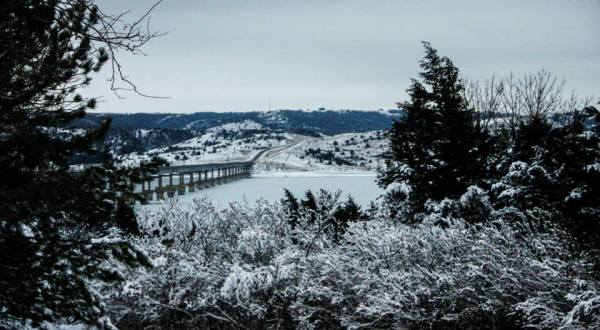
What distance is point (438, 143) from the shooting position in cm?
1653

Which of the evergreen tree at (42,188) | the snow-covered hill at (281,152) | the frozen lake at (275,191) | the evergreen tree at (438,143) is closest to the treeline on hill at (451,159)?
the evergreen tree at (438,143)

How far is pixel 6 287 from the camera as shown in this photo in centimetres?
479

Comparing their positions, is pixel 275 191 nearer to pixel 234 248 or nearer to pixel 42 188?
pixel 234 248

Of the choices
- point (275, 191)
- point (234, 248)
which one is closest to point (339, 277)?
point (234, 248)

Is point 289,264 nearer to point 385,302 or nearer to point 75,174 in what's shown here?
point 385,302

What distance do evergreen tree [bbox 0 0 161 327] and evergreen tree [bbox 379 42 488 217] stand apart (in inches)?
477

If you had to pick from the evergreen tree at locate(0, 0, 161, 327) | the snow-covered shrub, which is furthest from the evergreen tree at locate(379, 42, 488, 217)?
the evergreen tree at locate(0, 0, 161, 327)

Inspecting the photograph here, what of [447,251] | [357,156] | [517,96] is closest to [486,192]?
[447,251]

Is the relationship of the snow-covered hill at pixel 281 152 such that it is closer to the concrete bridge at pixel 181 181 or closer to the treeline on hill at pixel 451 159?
the concrete bridge at pixel 181 181

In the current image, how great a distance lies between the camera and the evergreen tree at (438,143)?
16156 mm

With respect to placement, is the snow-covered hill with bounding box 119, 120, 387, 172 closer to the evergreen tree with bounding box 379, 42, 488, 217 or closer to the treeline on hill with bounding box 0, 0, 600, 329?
the evergreen tree with bounding box 379, 42, 488, 217

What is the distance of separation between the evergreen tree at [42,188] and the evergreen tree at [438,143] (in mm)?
12109

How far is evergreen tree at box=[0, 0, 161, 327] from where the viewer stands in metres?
4.73

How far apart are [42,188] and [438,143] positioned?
1353cm
